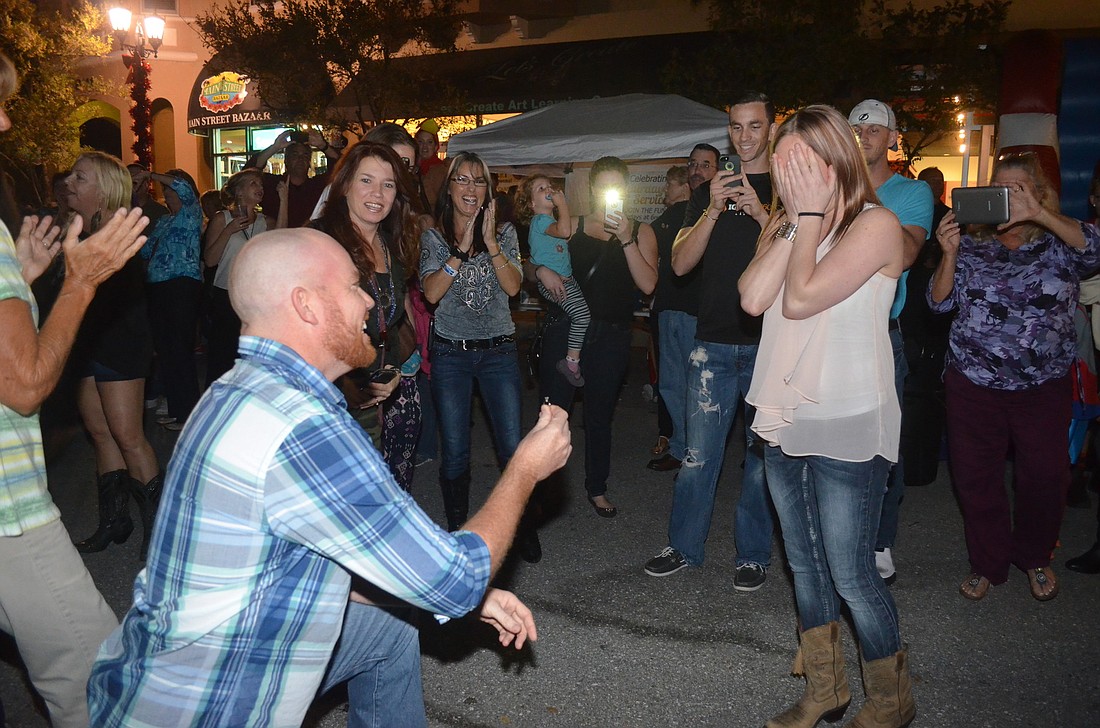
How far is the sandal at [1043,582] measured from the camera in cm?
436

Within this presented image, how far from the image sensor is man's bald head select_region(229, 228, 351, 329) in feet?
6.61

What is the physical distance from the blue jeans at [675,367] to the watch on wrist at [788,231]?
3.11 m

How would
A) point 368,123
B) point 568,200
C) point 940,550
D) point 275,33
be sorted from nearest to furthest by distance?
point 940,550, point 568,200, point 275,33, point 368,123

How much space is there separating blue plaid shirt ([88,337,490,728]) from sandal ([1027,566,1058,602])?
3.59 metres

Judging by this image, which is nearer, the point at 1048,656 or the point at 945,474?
the point at 1048,656

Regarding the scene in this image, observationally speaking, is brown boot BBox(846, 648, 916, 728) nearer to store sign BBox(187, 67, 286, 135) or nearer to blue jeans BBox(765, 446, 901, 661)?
blue jeans BBox(765, 446, 901, 661)

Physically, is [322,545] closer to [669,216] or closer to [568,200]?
[568,200]

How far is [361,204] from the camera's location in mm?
3777

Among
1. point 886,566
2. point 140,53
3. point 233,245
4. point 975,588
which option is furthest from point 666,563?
point 140,53

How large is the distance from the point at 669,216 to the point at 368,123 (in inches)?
550

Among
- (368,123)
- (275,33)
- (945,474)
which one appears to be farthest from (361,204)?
(368,123)

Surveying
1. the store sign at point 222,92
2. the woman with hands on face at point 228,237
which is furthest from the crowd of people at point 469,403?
the store sign at point 222,92

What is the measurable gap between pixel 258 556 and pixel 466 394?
9.38ft

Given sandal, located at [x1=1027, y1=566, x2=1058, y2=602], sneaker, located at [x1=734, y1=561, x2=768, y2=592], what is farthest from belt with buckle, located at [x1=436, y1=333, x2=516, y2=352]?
sandal, located at [x1=1027, y1=566, x2=1058, y2=602]
